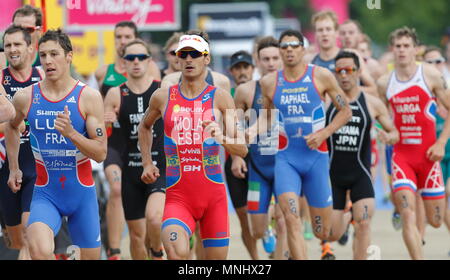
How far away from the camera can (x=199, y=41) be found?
32.2 ft

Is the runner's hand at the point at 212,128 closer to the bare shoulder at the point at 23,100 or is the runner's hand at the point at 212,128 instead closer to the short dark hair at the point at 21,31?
the bare shoulder at the point at 23,100

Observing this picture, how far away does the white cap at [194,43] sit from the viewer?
974 centimetres

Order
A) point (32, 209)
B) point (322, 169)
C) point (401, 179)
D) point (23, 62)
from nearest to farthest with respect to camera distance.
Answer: point (32, 209), point (23, 62), point (322, 169), point (401, 179)

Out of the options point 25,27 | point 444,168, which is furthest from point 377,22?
point 25,27

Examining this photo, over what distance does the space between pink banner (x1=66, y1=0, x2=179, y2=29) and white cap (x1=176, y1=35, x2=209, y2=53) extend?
1381 cm

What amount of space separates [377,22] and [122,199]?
43.6 m

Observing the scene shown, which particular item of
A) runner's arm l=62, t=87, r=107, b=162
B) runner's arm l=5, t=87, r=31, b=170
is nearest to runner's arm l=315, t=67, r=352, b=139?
runner's arm l=62, t=87, r=107, b=162

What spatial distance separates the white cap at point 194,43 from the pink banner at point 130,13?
45.3 feet

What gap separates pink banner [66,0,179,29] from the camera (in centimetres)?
2403

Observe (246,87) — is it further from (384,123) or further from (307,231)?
(307,231)

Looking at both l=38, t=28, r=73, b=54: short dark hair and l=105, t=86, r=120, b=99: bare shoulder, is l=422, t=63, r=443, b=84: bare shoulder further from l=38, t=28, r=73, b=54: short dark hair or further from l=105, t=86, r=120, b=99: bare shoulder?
l=38, t=28, r=73, b=54: short dark hair

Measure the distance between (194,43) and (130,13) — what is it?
14915 millimetres

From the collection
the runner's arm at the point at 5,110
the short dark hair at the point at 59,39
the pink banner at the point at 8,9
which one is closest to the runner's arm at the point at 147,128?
the short dark hair at the point at 59,39

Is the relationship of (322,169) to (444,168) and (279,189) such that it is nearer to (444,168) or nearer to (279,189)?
(279,189)
